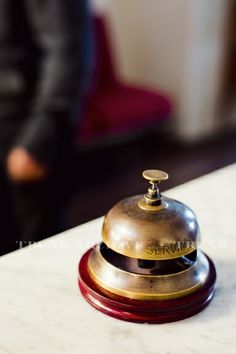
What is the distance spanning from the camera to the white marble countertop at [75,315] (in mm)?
714

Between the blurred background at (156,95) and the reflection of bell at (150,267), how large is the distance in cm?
235

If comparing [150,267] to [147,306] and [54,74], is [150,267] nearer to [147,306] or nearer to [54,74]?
[147,306]

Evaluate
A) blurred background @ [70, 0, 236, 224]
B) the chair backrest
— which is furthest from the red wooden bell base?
the chair backrest

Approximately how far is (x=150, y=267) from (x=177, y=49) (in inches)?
132

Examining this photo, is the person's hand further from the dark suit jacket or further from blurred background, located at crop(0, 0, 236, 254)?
blurred background, located at crop(0, 0, 236, 254)

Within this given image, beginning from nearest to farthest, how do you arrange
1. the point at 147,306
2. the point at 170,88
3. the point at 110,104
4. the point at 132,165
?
1. the point at 147,306
2. the point at 110,104
3. the point at 132,165
4. the point at 170,88

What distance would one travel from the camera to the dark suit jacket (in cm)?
173

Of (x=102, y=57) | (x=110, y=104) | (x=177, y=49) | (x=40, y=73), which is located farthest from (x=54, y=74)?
(x=177, y=49)

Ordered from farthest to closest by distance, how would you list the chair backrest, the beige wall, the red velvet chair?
the beige wall
the chair backrest
the red velvet chair

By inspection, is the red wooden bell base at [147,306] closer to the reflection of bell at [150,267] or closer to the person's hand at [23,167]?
the reflection of bell at [150,267]

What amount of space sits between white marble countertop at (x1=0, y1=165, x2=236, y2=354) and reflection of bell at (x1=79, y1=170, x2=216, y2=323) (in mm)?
17

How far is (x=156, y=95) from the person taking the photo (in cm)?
364

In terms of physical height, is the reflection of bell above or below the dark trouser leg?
above

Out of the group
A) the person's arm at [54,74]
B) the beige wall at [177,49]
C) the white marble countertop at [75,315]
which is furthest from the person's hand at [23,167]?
the beige wall at [177,49]
